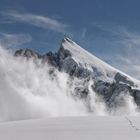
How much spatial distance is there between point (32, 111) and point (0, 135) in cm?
11460

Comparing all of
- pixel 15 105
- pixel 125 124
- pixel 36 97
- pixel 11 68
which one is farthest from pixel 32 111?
pixel 125 124

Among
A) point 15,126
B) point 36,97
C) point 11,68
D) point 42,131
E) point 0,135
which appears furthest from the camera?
point 36,97

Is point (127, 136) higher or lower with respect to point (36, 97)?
lower

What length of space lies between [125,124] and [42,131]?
337cm

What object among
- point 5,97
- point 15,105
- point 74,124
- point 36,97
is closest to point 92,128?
point 74,124

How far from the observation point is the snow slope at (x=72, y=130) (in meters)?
12.9

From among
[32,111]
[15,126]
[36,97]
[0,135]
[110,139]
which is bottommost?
[110,139]

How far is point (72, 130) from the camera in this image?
47.1 feet

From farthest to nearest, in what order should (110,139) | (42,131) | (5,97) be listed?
(5,97) → (42,131) → (110,139)

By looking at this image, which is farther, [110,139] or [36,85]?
[36,85]

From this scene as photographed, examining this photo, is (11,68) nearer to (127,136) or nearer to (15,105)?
(15,105)

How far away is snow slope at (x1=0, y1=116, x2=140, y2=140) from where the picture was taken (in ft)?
42.3

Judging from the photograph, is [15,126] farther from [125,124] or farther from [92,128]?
[125,124]

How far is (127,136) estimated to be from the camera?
42.4ft
